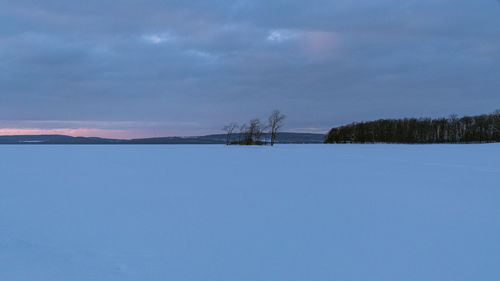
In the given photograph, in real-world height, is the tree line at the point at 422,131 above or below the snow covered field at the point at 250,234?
above

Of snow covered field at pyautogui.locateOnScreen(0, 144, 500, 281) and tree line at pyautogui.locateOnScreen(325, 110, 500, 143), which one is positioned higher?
tree line at pyautogui.locateOnScreen(325, 110, 500, 143)

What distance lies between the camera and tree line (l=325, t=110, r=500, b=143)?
48688 millimetres

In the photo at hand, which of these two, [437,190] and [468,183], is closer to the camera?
[437,190]

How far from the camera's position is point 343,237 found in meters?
3.43

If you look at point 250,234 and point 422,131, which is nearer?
point 250,234

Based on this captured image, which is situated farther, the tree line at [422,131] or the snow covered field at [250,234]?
the tree line at [422,131]

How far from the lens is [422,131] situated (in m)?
54.3

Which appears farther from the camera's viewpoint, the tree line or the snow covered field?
the tree line

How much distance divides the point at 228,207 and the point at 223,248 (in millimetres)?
→ 1622

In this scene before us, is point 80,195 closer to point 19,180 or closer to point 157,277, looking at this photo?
point 19,180

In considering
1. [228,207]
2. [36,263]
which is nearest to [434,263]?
[228,207]

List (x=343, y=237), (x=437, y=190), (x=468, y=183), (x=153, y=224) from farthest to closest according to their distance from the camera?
1. (x=468, y=183)
2. (x=437, y=190)
3. (x=153, y=224)
4. (x=343, y=237)

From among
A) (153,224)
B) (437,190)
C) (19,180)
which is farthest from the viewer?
(19,180)

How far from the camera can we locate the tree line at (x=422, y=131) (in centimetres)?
4869
